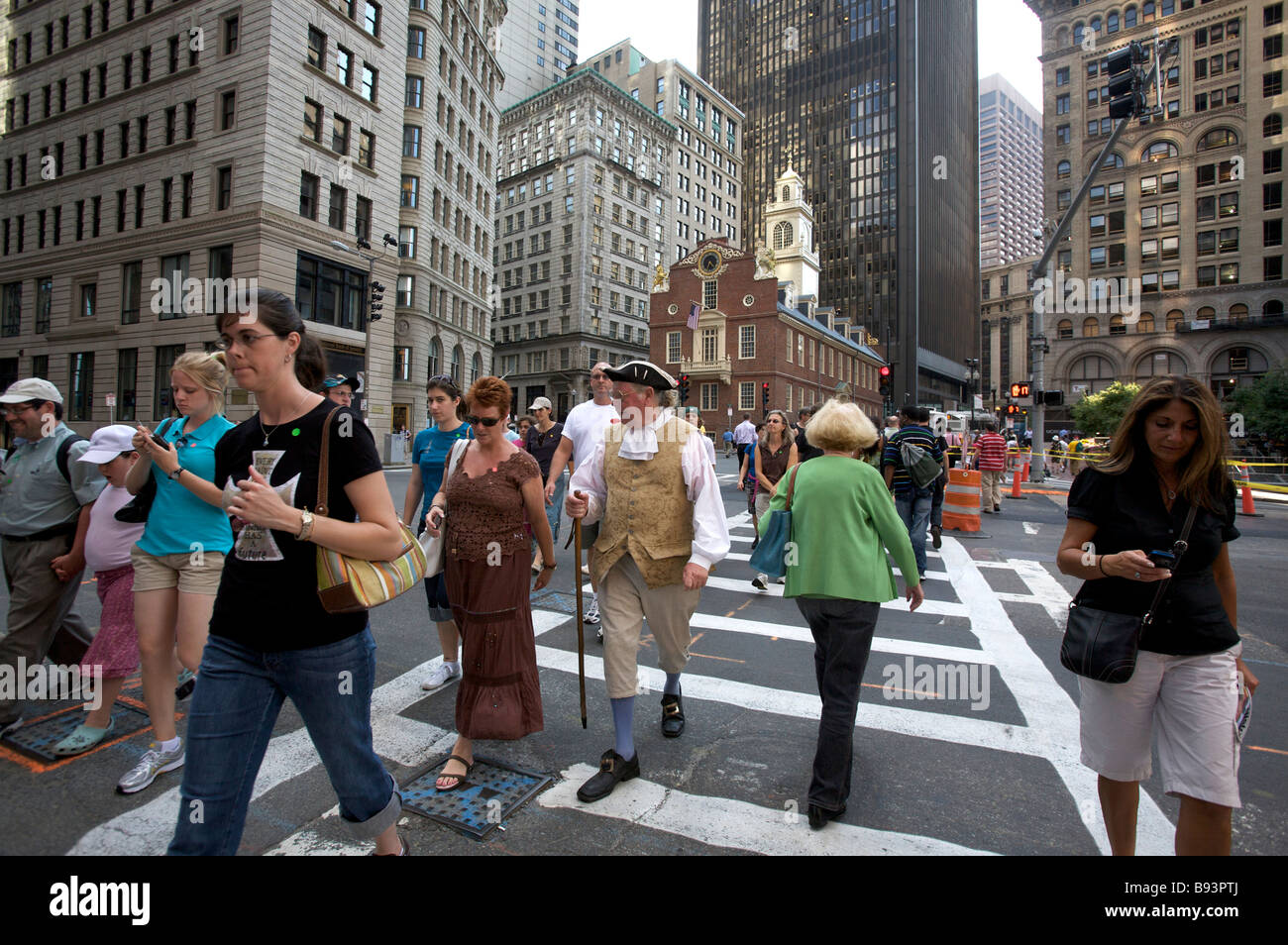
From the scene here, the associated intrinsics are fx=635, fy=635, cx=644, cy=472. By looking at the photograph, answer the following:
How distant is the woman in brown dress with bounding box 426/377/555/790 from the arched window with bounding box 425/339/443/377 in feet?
120

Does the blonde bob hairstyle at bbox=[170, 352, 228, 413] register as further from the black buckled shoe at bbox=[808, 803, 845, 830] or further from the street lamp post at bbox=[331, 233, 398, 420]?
the street lamp post at bbox=[331, 233, 398, 420]

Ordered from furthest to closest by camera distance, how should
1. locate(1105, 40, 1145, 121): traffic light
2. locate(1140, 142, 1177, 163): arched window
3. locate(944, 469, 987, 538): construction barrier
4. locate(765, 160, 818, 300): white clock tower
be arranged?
locate(765, 160, 818, 300): white clock tower < locate(1140, 142, 1177, 163): arched window < locate(944, 469, 987, 538): construction barrier < locate(1105, 40, 1145, 121): traffic light

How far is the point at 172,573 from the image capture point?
3.37 metres

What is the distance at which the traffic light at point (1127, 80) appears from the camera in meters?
9.84

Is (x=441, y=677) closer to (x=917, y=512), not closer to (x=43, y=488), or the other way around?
(x=43, y=488)

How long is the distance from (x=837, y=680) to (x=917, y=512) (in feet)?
18.0

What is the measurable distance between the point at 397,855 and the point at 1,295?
4940 cm

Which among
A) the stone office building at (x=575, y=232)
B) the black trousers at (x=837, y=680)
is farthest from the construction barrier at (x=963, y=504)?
the stone office building at (x=575, y=232)

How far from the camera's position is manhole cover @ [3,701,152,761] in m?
3.63

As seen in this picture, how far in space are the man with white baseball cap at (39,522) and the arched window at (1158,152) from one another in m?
88.0

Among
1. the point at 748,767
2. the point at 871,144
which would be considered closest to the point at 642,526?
the point at 748,767
